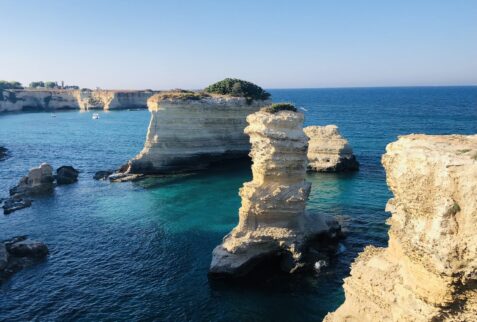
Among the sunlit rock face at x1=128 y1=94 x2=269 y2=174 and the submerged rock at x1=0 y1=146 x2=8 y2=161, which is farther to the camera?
the submerged rock at x1=0 y1=146 x2=8 y2=161

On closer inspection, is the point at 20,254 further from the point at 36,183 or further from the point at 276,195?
the point at 36,183

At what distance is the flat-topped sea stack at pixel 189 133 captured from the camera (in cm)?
5459

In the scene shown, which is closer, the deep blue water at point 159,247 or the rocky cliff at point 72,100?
the deep blue water at point 159,247

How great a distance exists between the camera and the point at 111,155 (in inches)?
2830

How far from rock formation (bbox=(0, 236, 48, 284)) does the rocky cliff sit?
141 m

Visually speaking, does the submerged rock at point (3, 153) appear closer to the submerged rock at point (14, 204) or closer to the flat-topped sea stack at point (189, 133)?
the submerged rock at point (14, 204)

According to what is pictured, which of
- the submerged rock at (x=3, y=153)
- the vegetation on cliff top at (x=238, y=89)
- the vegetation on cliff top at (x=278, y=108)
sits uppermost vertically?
the vegetation on cliff top at (x=238, y=89)

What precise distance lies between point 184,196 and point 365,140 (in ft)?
140

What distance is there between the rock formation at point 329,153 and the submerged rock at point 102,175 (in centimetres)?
2784

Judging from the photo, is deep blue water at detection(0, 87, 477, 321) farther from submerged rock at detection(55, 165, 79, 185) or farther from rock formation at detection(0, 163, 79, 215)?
rock formation at detection(0, 163, 79, 215)

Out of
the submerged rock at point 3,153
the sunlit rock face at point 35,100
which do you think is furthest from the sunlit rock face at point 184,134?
the sunlit rock face at point 35,100

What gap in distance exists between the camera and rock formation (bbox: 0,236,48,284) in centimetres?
2897

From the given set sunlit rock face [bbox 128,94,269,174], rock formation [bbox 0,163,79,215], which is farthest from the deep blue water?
sunlit rock face [bbox 128,94,269,174]

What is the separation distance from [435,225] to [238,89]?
53.5 meters
